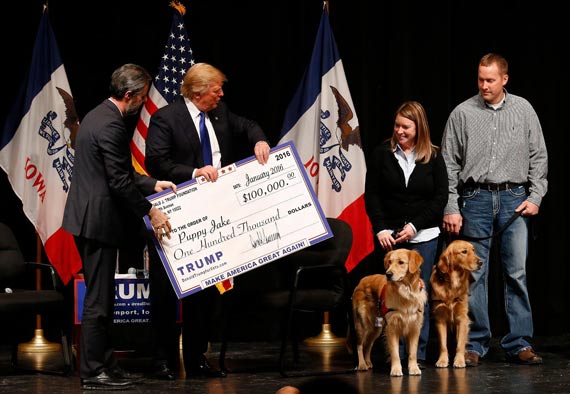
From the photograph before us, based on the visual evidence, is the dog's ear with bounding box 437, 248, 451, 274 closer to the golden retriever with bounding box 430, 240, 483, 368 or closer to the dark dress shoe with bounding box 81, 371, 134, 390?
the golden retriever with bounding box 430, 240, 483, 368

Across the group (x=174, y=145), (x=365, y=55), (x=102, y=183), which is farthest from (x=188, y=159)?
(x=365, y=55)

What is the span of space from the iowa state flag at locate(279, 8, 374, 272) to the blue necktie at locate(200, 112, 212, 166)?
1.42 meters

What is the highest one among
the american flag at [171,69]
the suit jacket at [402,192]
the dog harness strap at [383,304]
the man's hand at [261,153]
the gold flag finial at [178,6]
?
the gold flag finial at [178,6]

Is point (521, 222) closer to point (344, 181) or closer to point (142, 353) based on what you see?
point (344, 181)

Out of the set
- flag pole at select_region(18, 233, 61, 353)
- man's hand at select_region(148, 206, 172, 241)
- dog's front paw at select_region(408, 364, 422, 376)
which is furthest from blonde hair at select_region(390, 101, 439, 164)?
flag pole at select_region(18, 233, 61, 353)

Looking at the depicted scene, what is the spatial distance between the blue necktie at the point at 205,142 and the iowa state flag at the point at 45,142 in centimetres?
149

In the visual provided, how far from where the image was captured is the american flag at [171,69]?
6.17m

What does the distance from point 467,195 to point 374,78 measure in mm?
1561

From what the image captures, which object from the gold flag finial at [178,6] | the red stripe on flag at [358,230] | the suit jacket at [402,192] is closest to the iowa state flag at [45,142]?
the gold flag finial at [178,6]

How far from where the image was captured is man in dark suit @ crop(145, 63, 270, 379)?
4.97 m

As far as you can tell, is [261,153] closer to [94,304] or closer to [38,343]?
[94,304]

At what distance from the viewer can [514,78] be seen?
6859mm

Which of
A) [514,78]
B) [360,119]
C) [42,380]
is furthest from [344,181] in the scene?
[42,380]

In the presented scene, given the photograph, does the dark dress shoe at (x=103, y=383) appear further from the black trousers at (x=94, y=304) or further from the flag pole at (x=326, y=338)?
the flag pole at (x=326, y=338)
